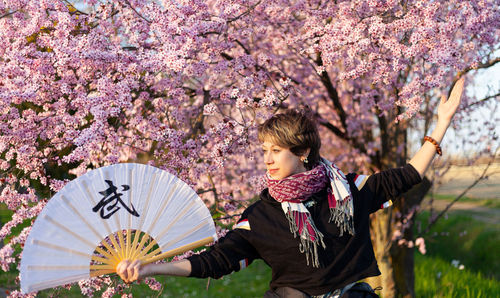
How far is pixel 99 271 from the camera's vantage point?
87.9 inches

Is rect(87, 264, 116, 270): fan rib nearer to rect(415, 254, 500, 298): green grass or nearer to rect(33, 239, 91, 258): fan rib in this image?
rect(33, 239, 91, 258): fan rib

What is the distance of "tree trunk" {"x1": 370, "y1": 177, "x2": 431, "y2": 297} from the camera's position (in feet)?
21.1

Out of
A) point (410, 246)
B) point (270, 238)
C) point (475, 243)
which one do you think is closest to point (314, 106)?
point (410, 246)

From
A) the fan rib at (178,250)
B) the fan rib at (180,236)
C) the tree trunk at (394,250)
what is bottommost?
the tree trunk at (394,250)

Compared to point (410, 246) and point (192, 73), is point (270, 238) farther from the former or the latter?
point (410, 246)

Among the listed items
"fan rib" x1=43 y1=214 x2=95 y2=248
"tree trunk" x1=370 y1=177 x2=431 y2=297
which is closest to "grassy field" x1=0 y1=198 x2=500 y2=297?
"tree trunk" x1=370 y1=177 x2=431 y2=297

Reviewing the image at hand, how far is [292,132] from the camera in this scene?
2.48 metres

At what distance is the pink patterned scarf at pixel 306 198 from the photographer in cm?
241

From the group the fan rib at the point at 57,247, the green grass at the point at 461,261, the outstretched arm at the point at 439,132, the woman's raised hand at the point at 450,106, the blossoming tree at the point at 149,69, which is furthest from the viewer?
the green grass at the point at 461,261

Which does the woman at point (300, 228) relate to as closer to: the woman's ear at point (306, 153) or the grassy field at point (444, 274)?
the woman's ear at point (306, 153)

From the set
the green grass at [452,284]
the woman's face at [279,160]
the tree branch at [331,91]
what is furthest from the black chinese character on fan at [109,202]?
the green grass at [452,284]

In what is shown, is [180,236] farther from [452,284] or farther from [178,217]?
[452,284]

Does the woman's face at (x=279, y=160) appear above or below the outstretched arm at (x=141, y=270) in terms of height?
above

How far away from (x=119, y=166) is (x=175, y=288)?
25.2ft
